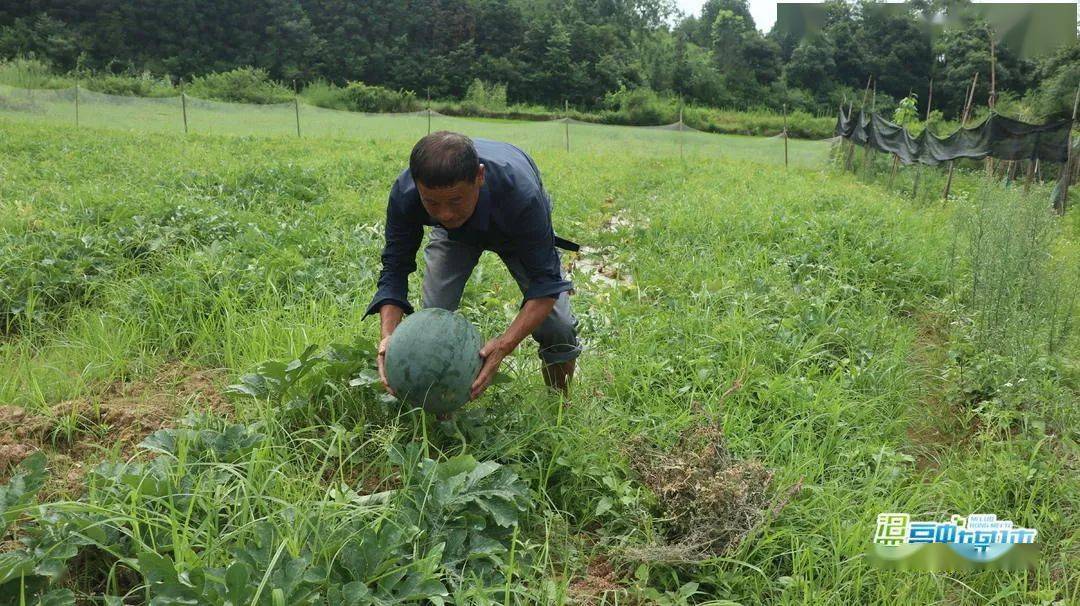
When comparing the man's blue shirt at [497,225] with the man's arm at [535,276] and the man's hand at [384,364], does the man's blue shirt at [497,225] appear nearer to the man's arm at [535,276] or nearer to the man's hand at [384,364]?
the man's arm at [535,276]

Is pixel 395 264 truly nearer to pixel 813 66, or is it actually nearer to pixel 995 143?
pixel 995 143

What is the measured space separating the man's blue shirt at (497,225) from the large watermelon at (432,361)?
0.38 metres

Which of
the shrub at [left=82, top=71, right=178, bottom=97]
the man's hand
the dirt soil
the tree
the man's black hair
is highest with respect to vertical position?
the tree

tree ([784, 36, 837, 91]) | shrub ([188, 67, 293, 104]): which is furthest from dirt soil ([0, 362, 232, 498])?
→ tree ([784, 36, 837, 91])

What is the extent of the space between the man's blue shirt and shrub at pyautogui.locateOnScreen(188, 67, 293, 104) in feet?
79.6

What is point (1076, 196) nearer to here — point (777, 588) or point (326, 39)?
point (777, 588)

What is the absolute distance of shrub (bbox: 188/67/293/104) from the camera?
26359 mm

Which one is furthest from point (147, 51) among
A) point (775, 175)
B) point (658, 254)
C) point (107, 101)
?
point (658, 254)

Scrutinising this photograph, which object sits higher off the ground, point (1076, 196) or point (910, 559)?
point (1076, 196)

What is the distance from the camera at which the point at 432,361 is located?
2.43 metres

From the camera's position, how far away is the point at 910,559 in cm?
219

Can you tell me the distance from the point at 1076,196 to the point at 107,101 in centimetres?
1956

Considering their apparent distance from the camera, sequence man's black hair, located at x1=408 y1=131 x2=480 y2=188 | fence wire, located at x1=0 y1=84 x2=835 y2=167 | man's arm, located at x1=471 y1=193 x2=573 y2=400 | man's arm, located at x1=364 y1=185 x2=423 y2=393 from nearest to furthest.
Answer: man's black hair, located at x1=408 y1=131 x2=480 y2=188
man's arm, located at x1=471 y1=193 x2=573 y2=400
man's arm, located at x1=364 y1=185 x2=423 y2=393
fence wire, located at x1=0 y1=84 x2=835 y2=167

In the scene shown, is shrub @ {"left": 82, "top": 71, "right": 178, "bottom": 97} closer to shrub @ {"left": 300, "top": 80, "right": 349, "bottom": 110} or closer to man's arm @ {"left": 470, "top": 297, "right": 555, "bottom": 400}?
shrub @ {"left": 300, "top": 80, "right": 349, "bottom": 110}
